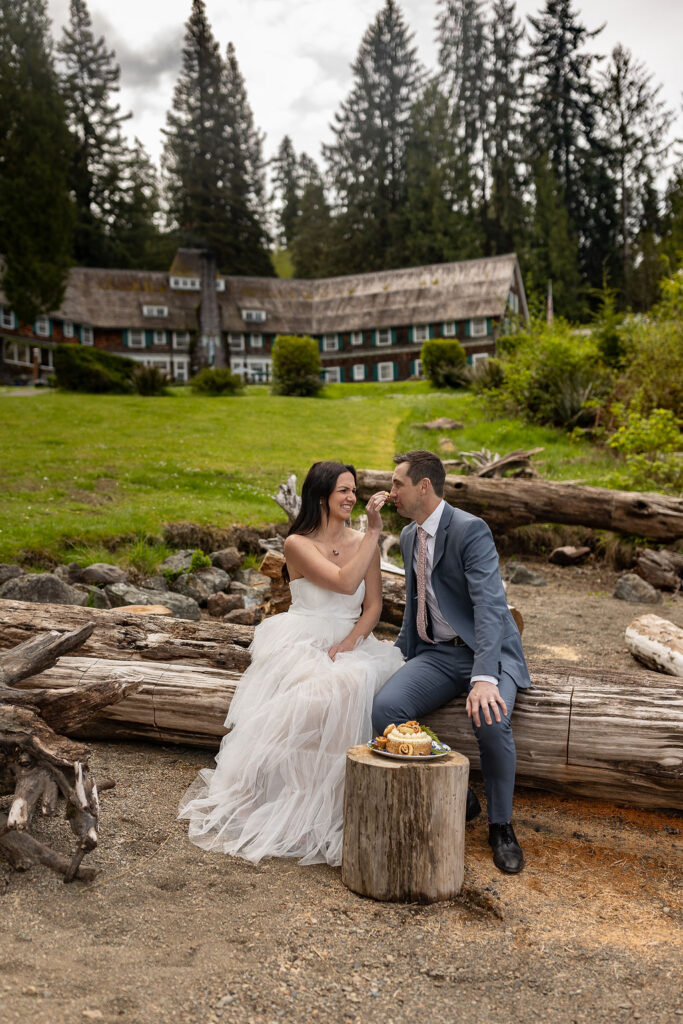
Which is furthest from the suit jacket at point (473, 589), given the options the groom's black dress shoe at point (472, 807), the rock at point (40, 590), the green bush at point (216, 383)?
the green bush at point (216, 383)

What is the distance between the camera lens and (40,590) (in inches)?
293

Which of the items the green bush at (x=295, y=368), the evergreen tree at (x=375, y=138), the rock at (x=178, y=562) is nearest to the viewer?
the rock at (x=178, y=562)

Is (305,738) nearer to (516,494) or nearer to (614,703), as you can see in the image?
(614,703)

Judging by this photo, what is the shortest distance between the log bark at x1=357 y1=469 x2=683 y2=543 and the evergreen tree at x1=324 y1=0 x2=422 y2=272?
45163mm

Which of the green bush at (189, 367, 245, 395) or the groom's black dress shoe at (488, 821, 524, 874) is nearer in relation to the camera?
the groom's black dress shoe at (488, 821, 524, 874)

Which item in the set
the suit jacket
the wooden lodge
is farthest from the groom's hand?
the wooden lodge

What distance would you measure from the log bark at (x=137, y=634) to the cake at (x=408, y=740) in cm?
163

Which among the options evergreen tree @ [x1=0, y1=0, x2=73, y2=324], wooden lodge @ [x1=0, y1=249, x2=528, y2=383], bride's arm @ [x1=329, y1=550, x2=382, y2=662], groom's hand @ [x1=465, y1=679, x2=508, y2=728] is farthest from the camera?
wooden lodge @ [x1=0, y1=249, x2=528, y2=383]

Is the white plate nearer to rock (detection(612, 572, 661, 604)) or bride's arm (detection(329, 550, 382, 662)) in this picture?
bride's arm (detection(329, 550, 382, 662))

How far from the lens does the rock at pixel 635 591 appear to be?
9.34 metres

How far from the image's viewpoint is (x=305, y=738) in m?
4.19

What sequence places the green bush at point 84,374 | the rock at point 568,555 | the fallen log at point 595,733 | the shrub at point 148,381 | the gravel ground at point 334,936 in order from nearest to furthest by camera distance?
the gravel ground at point 334,936
the fallen log at point 595,733
the rock at point 568,555
the green bush at point 84,374
the shrub at point 148,381

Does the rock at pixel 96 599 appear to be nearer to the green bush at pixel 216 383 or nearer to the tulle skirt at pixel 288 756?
the tulle skirt at pixel 288 756

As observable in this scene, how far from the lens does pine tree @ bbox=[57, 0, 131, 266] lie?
48688 millimetres
